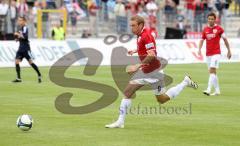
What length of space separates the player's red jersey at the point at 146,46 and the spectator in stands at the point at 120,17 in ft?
82.9

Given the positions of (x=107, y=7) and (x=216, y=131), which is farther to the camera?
(x=107, y=7)

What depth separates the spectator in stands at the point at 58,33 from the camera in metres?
37.0

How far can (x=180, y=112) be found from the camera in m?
17.1

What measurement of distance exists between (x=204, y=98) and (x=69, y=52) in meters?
15.8

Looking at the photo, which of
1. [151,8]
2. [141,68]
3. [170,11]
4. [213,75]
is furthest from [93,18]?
[141,68]

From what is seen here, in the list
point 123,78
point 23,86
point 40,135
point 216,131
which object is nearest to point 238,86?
point 123,78

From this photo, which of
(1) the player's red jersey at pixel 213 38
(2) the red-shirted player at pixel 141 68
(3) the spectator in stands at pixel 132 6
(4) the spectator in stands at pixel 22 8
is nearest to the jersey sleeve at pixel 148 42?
(2) the red-shirted player at pixel 141 68

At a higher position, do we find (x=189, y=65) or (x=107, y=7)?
(x=107, y=7)

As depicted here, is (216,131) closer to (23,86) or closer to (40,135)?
(40,135)

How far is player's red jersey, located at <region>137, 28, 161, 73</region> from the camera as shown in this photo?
14062 millimetres

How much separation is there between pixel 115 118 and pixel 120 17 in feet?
79.9

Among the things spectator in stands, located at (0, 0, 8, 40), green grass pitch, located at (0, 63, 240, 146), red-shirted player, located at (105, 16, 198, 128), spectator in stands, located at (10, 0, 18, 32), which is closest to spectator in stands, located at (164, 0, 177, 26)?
spectator in stands, located at (10, 0, 18, 32)

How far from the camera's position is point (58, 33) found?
37.3 m

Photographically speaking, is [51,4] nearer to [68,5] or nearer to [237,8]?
[68,5]
